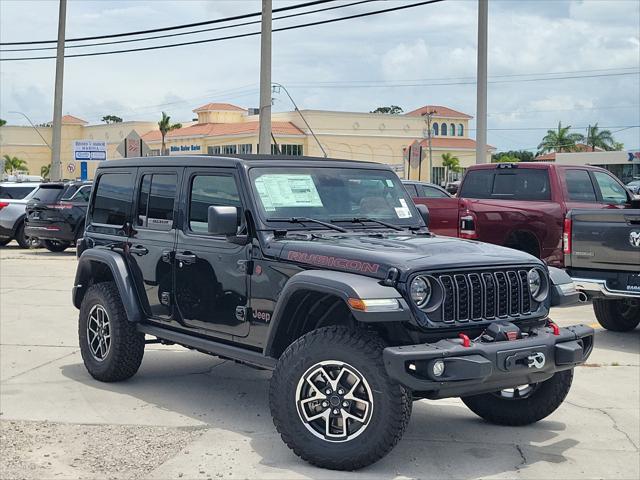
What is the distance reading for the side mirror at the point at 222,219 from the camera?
19.7ft

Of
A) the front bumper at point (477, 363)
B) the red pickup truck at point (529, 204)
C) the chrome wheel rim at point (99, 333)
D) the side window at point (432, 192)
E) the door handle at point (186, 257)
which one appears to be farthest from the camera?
the side window at point (432, 192)

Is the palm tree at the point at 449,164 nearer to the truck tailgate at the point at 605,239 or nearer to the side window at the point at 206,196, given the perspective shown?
the truck tailgate at the point at 605,239

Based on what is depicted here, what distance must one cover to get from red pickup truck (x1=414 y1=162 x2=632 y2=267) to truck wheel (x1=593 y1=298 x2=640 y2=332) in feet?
6.81

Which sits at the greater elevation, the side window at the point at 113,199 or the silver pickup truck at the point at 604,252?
the side window at the point at 113,199

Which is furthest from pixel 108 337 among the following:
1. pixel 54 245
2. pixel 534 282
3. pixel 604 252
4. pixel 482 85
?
pixel 482 85

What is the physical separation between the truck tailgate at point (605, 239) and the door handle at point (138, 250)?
16.1ft

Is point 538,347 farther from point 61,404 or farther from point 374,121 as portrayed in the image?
point 374,121

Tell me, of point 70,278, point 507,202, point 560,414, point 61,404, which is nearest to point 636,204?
point 507,202

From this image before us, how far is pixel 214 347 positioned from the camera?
6.47 m

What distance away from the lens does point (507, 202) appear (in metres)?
13.3

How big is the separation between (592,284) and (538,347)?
4.47m

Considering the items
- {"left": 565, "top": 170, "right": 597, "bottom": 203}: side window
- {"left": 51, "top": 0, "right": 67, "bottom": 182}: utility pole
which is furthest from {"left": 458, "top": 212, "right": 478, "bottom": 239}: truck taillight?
{"left": 51, "top": 0, "right": 67, "bottom": 182}: utility pole

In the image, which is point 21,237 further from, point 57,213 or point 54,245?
point 57,213

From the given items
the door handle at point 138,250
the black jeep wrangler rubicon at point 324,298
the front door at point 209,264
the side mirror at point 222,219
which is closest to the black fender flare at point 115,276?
the black jeep wrangler rubicon at point 324,298
